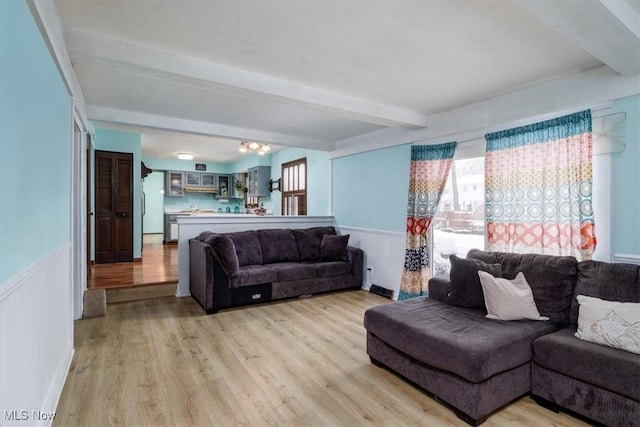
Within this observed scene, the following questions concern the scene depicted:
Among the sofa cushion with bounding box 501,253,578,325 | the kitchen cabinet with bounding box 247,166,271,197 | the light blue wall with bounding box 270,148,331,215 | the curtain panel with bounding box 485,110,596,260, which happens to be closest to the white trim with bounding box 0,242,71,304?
the sofa cushion with bounding box 501,253,578,325

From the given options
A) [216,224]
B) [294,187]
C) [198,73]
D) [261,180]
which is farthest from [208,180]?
[198,73]

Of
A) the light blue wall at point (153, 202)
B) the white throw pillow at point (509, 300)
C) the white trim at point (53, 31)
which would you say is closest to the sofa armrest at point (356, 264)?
the white throw pillow at point (509, 300)

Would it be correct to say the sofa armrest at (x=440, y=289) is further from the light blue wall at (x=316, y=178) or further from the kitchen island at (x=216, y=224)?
the light blue wall at (x=316, y=178)

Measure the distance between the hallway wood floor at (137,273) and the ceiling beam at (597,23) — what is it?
4830mm

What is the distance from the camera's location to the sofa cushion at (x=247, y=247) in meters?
4.58

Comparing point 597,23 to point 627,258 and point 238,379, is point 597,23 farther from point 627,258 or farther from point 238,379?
point 238,379

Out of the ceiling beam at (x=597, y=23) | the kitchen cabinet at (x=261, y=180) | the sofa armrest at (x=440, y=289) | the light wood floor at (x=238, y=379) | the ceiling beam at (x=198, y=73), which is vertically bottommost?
the light wood floor at (x=238, y=379)

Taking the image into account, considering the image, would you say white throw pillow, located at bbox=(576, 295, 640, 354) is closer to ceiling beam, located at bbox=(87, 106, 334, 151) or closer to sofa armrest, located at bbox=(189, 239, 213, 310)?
sofa armrest, located at bbox=(189, 239, 213, 310)

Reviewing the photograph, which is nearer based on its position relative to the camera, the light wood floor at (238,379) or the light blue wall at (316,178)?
the light wood floor at (238,379)

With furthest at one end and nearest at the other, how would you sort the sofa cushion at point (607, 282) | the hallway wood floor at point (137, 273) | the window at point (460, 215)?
the hallway wood floor at point (137, 273) → the window at point (460, 215) → the sofa cushion at point (607, 282)

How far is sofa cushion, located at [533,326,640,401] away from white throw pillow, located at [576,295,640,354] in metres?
0.05

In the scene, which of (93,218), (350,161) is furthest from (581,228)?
(93,218)

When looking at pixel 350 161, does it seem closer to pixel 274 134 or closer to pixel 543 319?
pixel 274 134

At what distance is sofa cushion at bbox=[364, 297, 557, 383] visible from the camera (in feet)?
6.41
